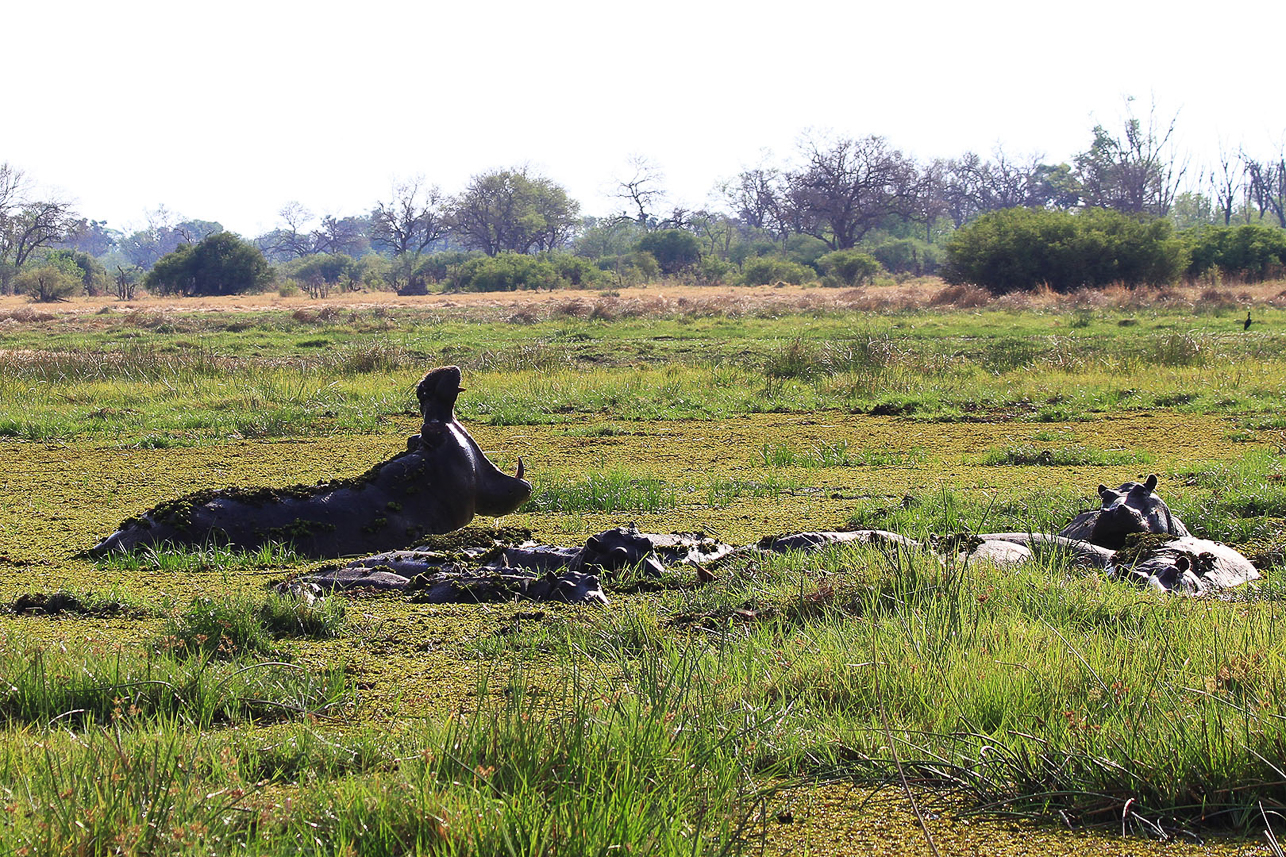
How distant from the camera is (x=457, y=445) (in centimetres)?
541

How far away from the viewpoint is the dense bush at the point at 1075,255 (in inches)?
1184

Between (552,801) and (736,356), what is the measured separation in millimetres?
13987

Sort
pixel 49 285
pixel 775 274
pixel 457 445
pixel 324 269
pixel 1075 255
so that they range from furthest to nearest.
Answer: pixel 324 269 → pixel 775 274 → pixel 49 285 → pixel 1075 255 → pixel 457 445

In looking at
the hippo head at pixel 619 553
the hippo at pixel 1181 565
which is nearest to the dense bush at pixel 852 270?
the hippo at pixel 1181 565

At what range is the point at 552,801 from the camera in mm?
2125

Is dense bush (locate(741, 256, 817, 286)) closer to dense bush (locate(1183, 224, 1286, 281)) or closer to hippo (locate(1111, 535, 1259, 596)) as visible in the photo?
dense bush (locate(1183, 224, 1286, 281))

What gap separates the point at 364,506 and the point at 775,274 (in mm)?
44571

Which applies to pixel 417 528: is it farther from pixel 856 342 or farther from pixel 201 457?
pixel 856 342

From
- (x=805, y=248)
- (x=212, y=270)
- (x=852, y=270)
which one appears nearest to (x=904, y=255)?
(x=805, y=248)

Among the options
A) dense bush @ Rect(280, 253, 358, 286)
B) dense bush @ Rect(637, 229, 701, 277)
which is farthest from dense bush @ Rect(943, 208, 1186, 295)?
dense bush @ Rect(280, 253, 358, 286)

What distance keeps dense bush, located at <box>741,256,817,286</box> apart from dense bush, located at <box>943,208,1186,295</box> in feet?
57.9

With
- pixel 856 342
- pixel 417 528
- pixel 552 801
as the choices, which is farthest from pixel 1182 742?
pixel 856 342

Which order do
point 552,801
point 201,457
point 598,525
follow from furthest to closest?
point 201,457
point 598,525
point 552,801

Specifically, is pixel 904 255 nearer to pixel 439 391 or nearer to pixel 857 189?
pixel 857 189
